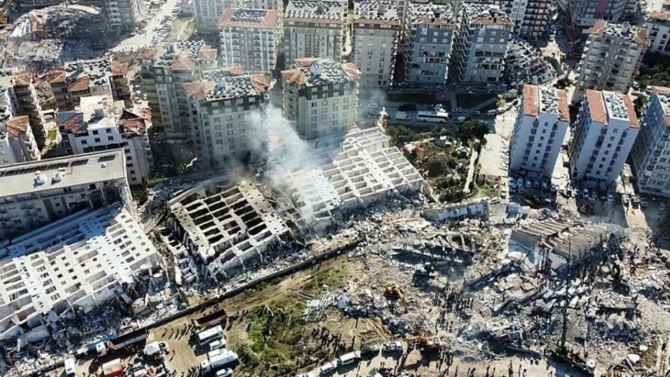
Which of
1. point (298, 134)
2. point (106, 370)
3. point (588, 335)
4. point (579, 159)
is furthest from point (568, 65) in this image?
point (106, 370)

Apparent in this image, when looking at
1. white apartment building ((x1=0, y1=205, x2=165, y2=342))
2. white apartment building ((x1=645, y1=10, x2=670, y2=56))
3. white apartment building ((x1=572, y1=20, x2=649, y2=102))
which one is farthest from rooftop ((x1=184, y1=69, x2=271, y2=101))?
white apartment building ((x1=645, y1=10, x2=670, y2=56))

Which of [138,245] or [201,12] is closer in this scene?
[138,245]

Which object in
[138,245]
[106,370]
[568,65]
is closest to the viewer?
[106,370]

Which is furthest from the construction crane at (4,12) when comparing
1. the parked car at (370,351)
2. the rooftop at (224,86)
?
the parked car at (370,351)

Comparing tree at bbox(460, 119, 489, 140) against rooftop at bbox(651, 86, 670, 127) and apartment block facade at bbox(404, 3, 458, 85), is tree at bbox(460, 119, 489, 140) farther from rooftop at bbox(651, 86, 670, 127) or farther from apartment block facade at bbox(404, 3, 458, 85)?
rooftop at bbox(651, 86, 670, 127)

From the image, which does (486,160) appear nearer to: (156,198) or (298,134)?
(298,134)

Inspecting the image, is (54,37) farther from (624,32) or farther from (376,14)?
(624,32)

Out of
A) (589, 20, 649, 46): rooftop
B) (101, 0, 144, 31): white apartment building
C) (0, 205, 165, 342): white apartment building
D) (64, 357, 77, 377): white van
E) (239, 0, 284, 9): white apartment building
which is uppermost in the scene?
(589, 20, 649, 46): rooftop

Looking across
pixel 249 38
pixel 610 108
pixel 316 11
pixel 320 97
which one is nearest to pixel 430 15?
pixel 316 11
